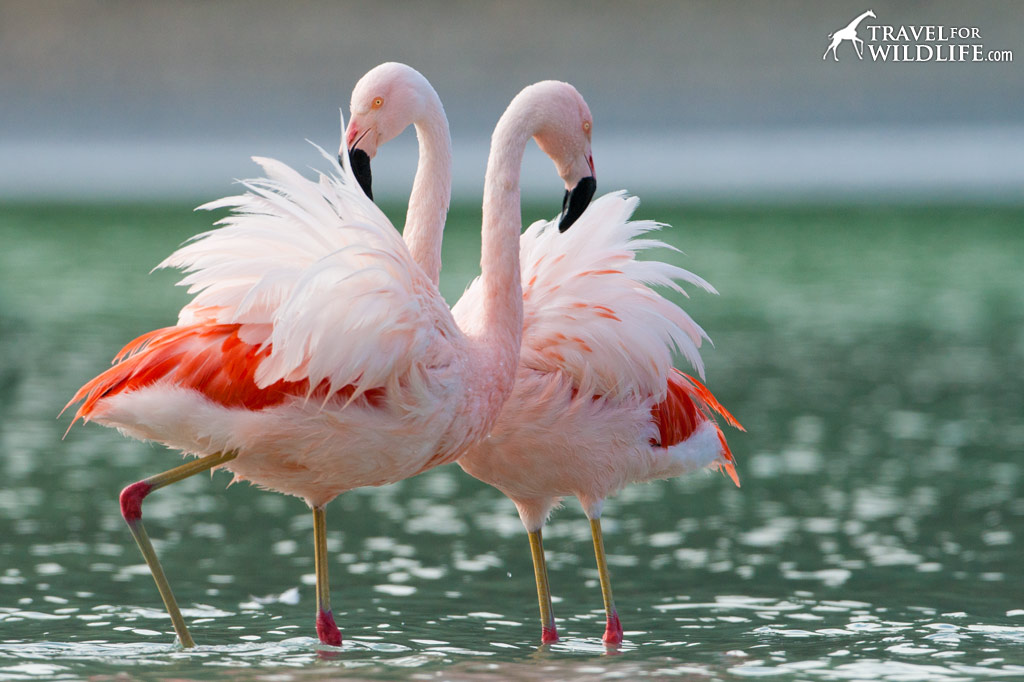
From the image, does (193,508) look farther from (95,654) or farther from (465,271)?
(465,271)

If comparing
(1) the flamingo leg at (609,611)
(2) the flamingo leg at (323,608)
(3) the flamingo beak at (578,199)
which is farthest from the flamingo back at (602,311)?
(2) the flamingo leg at (323,608)

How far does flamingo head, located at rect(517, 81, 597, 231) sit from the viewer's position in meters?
5.10

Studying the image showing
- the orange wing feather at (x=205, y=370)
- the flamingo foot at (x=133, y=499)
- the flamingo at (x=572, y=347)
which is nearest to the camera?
the orange wing feather at (x=205, y=370)

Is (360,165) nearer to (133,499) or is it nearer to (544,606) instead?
(133,499)

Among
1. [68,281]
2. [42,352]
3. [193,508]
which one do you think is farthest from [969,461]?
[68,281]

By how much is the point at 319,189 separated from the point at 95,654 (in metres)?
1.78

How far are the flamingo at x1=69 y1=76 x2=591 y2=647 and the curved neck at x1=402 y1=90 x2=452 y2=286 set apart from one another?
393 mm

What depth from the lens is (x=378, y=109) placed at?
17.0ft

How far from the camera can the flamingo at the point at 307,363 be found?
4.53m

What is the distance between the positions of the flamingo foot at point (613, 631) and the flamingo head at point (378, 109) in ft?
5.94

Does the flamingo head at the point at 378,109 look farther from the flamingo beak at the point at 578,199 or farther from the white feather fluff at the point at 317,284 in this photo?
the flamingo beak at the point at 578,199

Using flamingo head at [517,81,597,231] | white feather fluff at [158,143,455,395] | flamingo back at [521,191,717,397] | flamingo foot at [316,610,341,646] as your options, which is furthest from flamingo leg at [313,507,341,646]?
flamingo head at [517,81,597,231]

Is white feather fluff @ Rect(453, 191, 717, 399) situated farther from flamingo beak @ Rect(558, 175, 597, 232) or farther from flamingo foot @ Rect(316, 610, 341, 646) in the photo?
flamingo foot @ Rect(316, 610, 341, 646)

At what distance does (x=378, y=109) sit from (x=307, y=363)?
3.67 feet
